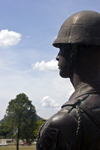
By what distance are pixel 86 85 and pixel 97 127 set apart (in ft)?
1.98

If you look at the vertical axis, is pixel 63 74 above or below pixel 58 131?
above

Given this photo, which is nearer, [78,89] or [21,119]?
[78,89]

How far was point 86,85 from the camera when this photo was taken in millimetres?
3674

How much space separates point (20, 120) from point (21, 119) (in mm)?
379

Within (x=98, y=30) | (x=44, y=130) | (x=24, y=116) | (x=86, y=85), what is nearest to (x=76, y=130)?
(x=44, y=130)

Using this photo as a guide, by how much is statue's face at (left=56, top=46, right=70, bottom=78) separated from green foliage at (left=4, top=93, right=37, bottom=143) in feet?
156

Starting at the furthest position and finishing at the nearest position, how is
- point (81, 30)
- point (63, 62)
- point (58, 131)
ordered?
point (63, 62), point (81, 30), point (58, 131)

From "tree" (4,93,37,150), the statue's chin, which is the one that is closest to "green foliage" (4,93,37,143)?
"tree" (4,93,37,150)

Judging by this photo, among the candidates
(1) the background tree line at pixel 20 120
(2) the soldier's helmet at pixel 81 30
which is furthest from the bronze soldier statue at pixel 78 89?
(1) the background tree line at pixel 20 120

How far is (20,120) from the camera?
51.5 m

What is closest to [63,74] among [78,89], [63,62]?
[63,62]

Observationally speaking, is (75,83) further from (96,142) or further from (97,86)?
(96,142)

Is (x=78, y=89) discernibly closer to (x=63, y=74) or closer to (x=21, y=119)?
(x=63, y=74)

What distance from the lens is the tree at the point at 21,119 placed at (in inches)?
1989
